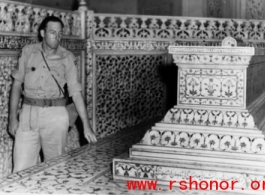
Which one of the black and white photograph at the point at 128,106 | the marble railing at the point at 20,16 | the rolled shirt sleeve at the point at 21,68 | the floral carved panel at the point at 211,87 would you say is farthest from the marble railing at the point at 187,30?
the floral carved panel at the point at 211,87

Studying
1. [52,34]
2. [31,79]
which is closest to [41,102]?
[31,79]

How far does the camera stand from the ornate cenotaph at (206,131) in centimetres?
329

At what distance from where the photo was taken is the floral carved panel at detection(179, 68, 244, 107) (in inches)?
137

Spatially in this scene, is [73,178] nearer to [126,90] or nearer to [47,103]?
[47,103]

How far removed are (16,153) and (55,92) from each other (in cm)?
67

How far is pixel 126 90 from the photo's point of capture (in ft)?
21.7

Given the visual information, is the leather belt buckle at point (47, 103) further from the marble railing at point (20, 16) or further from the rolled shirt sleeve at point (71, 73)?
the marble railing at point (20, 16)

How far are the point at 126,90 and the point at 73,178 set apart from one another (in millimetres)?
3203

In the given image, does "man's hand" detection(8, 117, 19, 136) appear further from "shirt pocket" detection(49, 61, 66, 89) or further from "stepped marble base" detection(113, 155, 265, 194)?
"stepped marble base" detection(113, 155, 265, 194)

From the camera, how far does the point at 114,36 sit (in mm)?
6414

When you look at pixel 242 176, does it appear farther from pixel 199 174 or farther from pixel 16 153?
pixel 16 153

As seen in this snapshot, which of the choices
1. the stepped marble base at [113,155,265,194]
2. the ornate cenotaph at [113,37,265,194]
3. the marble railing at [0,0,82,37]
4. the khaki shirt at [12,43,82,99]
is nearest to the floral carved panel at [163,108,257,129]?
the ornate cenotaph at [113,37,265,194]

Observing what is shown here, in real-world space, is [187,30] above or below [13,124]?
above

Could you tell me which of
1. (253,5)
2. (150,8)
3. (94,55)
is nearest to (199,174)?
(94,55)
